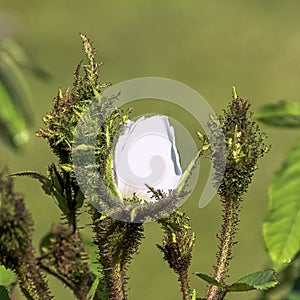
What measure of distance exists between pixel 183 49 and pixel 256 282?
20.2 feet

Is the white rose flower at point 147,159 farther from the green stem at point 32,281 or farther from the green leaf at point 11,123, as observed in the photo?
the green leaf at point 11,123

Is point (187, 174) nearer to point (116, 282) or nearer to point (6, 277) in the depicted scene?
point (116, 282)

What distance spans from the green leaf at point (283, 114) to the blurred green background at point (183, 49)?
401cm

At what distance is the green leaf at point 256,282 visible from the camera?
64 cm

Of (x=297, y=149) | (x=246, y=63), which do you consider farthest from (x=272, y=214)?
(x=246, y=63)

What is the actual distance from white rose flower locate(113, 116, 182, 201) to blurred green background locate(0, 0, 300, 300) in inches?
159

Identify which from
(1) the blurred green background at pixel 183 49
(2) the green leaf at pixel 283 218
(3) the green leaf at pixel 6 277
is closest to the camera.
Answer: (2) the green leaf at pixel 283 218

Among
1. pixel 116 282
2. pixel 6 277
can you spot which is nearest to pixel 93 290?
pixel 116 282

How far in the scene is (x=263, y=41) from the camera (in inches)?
269

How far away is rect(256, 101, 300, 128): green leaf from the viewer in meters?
0.65

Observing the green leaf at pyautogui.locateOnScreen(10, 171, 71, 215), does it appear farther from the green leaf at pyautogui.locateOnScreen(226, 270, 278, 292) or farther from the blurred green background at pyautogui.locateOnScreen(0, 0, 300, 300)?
the blurred green background at pyautogui.locateOnScreen(0, 0, 300, 300)

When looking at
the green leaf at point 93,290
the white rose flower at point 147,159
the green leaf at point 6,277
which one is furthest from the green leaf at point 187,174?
the green leaf at point 6,277

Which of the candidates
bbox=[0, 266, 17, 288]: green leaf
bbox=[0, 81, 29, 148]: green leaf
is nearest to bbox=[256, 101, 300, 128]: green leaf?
bbox=[0, 266, 17, 288]: green leaf

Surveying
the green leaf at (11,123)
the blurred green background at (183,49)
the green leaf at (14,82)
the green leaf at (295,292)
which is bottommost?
the green leaf at (295,292)
